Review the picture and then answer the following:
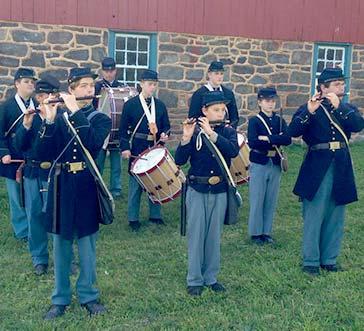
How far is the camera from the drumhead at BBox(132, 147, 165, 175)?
7.03 m

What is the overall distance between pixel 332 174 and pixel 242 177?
5.93 ft

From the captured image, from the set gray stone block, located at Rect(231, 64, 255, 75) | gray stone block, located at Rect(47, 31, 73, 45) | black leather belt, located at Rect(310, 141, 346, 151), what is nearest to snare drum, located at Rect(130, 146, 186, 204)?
black leather belt, located at Rect(310, 141, 346, 151)

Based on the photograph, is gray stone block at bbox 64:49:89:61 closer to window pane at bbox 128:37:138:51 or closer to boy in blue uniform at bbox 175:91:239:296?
window pane at bbox 128:37:138:51

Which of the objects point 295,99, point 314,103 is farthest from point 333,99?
point 295,99

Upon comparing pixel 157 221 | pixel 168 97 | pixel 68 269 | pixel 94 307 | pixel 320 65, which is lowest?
pixel 157 221

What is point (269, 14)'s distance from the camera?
516 inches

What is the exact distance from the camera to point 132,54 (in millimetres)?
12219

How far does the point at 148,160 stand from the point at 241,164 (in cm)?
117

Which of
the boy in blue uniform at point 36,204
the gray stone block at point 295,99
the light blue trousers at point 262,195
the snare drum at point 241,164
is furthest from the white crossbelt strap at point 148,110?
the gray stone block at point 295,99

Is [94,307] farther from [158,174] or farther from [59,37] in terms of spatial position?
[59,37]

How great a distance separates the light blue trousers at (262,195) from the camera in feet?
22.9

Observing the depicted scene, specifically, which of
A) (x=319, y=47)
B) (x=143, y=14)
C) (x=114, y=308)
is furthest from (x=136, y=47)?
(x=114, y=308)

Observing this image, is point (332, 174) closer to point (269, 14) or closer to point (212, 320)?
point (212, 320)

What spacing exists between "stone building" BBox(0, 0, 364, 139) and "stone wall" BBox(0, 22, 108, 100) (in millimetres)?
18
